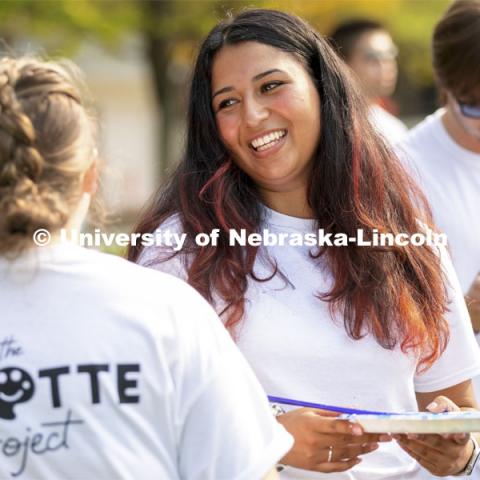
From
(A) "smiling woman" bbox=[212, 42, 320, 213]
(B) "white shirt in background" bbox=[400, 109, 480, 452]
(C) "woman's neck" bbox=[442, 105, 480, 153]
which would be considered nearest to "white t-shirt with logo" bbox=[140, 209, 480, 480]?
(A) "smiling woman" bbox=[212, 42, 320, 213]

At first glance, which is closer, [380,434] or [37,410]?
[37,410]

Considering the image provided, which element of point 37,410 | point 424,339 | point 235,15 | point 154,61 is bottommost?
point 37,410

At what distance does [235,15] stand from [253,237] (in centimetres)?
68

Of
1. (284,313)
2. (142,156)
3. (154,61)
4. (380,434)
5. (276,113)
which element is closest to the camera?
(380,434)

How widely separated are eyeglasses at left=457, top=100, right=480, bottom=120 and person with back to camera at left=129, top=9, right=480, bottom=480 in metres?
0.70

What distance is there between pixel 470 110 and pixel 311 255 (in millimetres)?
1197

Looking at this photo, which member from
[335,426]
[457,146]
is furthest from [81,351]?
[457,146]

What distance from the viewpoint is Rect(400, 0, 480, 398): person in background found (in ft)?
11.6

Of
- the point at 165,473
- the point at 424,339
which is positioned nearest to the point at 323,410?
the point at 424,339

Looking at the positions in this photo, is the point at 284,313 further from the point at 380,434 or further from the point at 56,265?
the point at 56,265

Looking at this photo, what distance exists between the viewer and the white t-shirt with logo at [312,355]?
8.68ft

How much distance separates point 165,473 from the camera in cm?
204

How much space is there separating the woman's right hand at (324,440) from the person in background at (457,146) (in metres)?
1.09

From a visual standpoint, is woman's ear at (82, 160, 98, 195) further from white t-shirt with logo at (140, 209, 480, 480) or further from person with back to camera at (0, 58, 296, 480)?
white t-shirt with logo at (140, 209, 480, 480)
